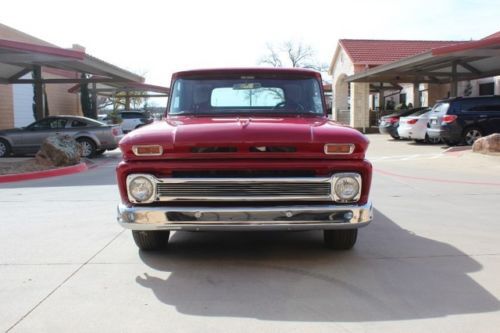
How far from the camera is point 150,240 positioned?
5.32 m

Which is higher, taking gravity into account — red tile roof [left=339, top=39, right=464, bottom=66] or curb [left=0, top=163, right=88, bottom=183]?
red tile roof [left=339, top=39, right=464, bottom=66]

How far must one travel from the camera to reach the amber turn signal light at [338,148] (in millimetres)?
4555

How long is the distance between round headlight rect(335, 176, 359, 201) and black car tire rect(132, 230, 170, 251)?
1885 mm

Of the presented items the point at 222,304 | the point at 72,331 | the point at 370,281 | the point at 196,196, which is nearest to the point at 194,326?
the point at 222,304

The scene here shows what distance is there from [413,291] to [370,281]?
374 millimetres

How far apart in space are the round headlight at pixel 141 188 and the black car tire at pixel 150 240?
69 centimetres

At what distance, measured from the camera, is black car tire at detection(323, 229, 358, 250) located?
5.27m

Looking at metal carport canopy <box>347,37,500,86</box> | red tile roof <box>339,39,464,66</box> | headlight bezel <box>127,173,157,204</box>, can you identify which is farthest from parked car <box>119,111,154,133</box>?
headlight bezel <box>127,173,157,204</box>

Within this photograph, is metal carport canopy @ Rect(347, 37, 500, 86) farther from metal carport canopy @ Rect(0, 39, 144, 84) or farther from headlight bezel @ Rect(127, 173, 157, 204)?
headlight bezel @ Rect(127, 173, 157, 204)

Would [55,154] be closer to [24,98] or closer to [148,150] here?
[148,150]

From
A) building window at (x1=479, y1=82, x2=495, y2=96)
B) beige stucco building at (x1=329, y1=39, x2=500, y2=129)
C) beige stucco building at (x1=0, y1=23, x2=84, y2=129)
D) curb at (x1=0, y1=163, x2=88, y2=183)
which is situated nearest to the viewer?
curb at (x1=0, y1=163, x2=88, y2=183)

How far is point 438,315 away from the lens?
12.5 ft

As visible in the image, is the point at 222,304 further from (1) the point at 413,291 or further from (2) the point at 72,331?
(1) the point at 413,291

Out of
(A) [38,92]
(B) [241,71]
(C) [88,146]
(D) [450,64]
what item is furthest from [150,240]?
(D) [450,64]
